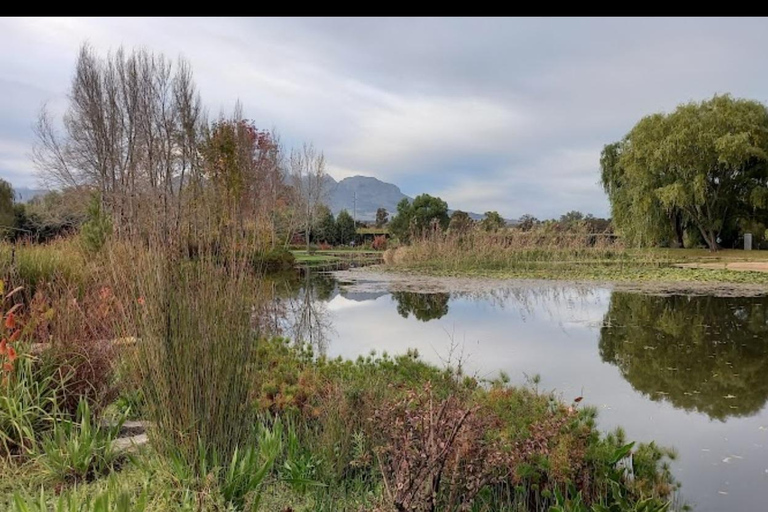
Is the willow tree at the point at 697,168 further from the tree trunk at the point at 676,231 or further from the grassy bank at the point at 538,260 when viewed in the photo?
the grassy bank at the point at 538,260

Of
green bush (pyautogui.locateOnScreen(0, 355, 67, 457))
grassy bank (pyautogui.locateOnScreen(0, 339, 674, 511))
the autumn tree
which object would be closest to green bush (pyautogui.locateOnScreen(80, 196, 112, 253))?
the autumn tree

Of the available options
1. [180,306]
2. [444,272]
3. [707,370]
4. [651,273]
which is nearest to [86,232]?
[180,306]

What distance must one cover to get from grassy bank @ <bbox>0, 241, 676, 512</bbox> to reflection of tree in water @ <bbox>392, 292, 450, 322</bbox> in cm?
454

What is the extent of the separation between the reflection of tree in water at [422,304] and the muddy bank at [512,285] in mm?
610

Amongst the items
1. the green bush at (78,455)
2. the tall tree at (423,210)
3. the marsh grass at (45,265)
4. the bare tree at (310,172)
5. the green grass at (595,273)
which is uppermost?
the bare tree at (310,172)

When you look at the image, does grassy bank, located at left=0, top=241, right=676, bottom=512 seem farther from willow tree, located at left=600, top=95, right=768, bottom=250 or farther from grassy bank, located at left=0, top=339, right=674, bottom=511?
willow tree, located at left=600, top=95, right=768, bottom=250

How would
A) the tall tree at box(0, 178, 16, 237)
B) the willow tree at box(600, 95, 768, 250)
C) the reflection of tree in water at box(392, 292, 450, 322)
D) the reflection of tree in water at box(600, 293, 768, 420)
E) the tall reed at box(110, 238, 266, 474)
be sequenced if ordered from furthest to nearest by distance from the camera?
the willow tree at box(600, 95, 768, 250)
the tall tree at box(0, 178, 16, 237)
the reflection of tree in water at box(392, 292, 450, 322)
the reflection of tree in water at box(600, 293, 768, 420)
the tall reed at box(110, 238, 266, 474)

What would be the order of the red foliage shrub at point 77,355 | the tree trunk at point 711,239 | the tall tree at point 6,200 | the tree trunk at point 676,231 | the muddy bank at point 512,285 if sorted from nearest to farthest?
the red foliage shrub at point 77,355
the muddy bank at point 512,285
the tall tree at point 6,200
the tree trunk at point 711,239
the tree trunk at point 676,231

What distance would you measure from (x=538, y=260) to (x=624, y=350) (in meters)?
10.7

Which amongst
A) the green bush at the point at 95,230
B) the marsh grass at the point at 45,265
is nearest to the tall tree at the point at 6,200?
the green bush at the point at 95,230

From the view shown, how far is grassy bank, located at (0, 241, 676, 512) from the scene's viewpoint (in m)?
1.88

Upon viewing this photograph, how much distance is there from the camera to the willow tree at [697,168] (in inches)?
767

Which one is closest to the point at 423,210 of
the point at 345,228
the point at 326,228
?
the point at 345,228

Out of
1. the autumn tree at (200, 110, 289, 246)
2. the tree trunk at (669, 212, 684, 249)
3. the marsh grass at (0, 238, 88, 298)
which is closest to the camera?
the autumn tree at (200, 110, 289, 246)
